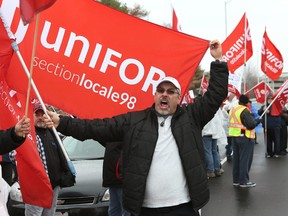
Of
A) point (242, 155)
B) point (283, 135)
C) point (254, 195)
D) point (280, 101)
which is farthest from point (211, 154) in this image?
point (283, 135)

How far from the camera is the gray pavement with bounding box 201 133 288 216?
7.88m

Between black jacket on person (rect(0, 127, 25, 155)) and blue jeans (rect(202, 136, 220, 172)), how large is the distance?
765 centimetres

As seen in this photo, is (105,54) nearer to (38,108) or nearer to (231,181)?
(38,108)

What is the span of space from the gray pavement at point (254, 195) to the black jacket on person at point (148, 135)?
419 cm

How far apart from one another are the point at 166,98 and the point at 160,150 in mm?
422

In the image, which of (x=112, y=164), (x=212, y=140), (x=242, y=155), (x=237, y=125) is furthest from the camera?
(x=212, y=140)

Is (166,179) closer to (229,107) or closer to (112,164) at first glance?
(112,164)

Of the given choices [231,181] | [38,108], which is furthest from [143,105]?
[231,181]

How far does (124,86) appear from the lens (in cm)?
463

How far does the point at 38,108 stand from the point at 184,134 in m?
2.12

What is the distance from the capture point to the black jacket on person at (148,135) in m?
3.68

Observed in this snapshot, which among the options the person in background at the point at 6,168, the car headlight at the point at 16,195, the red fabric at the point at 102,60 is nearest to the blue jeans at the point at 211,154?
the person in background at the point at 6,168

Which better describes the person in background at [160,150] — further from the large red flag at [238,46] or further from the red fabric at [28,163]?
the large red flag at [238,46]

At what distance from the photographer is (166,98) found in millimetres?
3834
